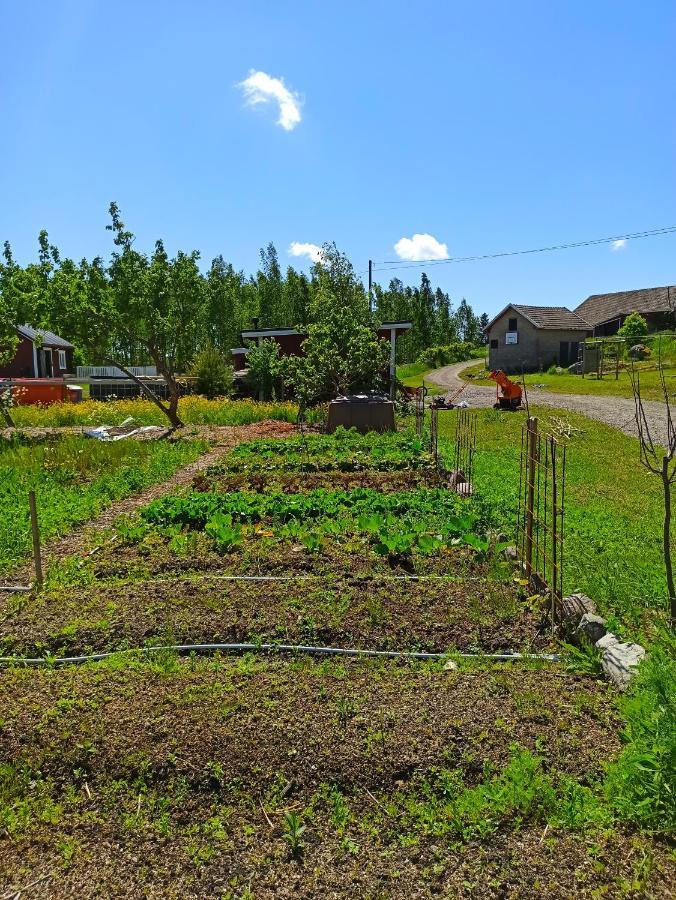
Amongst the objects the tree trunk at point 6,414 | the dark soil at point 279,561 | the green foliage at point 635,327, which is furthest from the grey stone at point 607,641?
the green foliage at point 635,327

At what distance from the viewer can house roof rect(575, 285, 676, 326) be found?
41.9 m

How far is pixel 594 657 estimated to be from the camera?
377 cm

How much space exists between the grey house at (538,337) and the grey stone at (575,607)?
36.9m

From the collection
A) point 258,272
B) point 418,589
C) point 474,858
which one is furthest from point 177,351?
point 258,272

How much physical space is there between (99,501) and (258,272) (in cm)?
5714

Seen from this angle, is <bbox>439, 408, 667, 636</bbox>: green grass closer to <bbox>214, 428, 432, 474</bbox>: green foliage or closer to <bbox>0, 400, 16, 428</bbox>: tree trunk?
<bbox>214, 428, 432, 474</bbox>: green foliage

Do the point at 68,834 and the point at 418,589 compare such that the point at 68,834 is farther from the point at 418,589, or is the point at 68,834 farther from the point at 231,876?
the point at 418,589

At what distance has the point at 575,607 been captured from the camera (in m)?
4.20

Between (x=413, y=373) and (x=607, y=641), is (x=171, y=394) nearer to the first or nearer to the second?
(x=607, y=641)

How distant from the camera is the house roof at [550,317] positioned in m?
40.2

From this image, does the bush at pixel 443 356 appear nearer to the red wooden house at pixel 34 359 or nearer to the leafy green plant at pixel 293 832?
the red wooden house at pixel 34 359

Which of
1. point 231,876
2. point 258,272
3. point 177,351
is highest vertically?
point 258,272

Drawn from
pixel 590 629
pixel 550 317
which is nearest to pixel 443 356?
pixel 550 317

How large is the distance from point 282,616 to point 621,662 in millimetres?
2297
